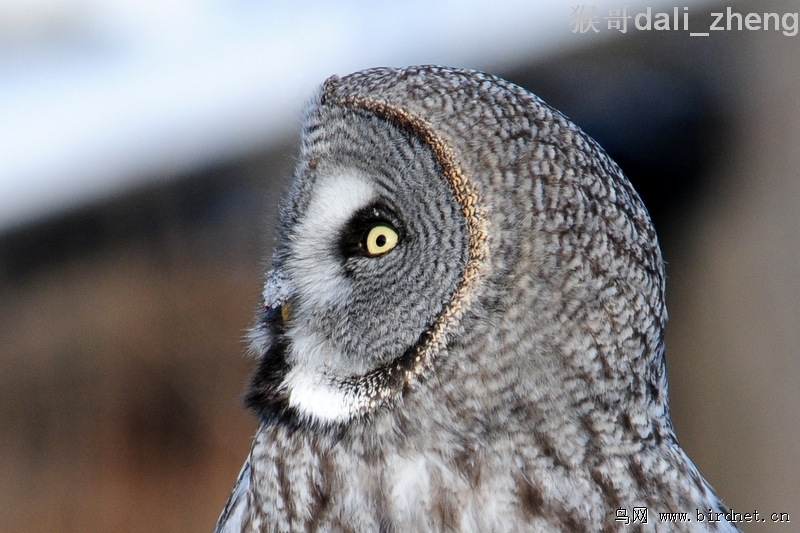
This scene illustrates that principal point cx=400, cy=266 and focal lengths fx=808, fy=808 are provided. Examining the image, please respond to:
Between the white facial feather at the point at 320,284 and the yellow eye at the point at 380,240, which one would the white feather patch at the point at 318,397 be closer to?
the white facial feather at the point at 320,284

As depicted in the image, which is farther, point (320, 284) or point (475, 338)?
point (320, 284)

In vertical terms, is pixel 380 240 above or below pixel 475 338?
above

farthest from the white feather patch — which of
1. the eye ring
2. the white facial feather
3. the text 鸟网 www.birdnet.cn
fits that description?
the text 鸟网 www.birdnet.cn

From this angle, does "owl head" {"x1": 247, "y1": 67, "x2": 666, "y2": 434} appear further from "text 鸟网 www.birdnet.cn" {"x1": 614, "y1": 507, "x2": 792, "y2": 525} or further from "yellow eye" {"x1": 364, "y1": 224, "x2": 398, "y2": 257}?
"text 鸟网 www.birdnet.cn" {"x1": 614, "y1": 507, "x2": 792, "y2": 525}

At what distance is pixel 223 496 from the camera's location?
2641 mm

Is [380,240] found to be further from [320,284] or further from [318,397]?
[318,397]

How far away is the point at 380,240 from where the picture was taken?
3.56ft

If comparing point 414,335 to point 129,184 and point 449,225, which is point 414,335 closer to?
point 449,225

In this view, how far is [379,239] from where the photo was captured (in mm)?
1085

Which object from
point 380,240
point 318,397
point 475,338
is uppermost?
A: point 380,240

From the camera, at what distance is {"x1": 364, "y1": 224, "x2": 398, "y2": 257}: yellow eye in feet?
3.53

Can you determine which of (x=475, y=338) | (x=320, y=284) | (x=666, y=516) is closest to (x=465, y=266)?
(x=475, y=338)

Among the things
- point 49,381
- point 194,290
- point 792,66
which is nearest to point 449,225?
point 792,66

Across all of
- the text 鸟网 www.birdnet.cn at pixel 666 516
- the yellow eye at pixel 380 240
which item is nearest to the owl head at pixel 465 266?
the yellow eye at pixel 380 240
